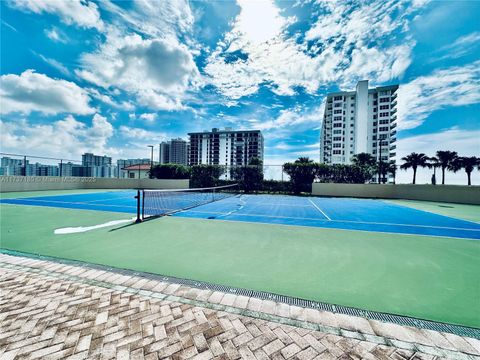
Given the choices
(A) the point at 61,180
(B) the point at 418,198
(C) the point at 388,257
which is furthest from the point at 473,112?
(A) the point at 61,180

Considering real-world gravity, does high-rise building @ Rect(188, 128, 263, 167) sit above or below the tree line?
above

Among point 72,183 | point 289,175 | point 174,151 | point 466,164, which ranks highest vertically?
point 174,151

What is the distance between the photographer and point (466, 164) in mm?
31203

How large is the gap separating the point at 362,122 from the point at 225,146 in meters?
64.6

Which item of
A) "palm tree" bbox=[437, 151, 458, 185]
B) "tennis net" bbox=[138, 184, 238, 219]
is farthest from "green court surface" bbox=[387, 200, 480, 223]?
"palm tree" bbox=[437, 151, 458, 185]

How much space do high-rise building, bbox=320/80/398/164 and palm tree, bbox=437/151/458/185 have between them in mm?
34733

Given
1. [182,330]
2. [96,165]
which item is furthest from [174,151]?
[182,330]

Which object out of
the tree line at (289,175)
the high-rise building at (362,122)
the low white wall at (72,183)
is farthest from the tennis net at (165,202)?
the high-rise building at (362,122)

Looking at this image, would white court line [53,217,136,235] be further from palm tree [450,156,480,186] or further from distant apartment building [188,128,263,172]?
distant apartment building [188,128,263,172]

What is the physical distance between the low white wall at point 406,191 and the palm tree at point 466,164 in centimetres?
2072

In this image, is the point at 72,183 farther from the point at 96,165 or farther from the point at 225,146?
the point at 225,146

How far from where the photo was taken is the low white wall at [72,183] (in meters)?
17.8

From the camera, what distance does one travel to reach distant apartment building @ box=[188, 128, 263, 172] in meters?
105

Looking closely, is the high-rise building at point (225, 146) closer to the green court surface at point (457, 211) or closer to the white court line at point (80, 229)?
the green court surface at point (457, 211)
